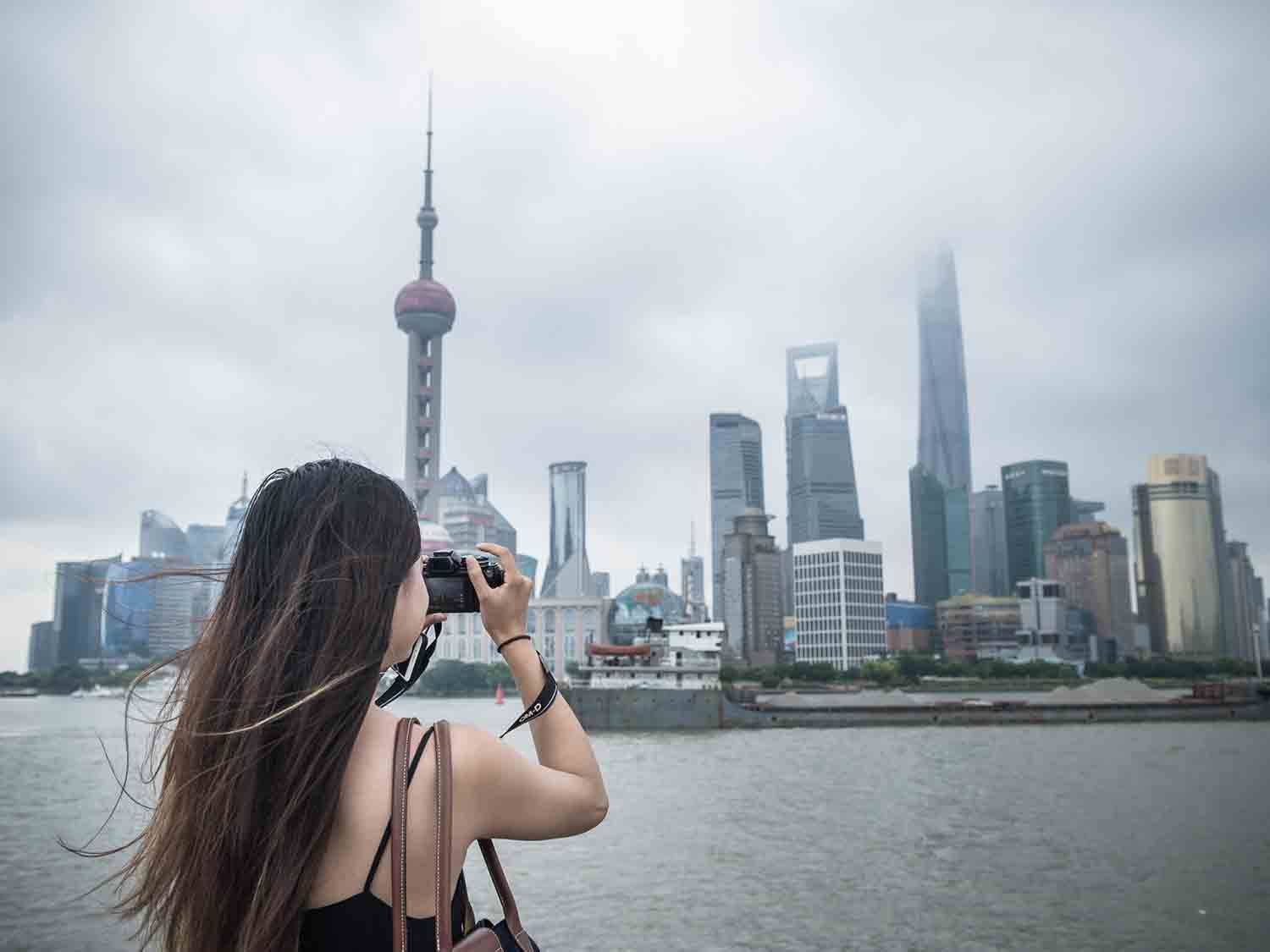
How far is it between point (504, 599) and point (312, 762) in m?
0.49

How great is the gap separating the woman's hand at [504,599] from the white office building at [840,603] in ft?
487

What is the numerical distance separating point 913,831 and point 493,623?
16253mm

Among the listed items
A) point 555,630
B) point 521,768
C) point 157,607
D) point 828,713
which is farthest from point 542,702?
point 555,630

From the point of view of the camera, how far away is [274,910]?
1703 millimetres

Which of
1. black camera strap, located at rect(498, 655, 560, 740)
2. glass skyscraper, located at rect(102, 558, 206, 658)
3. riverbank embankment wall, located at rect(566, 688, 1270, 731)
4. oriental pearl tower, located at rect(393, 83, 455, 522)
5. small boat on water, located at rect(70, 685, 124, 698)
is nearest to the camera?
black camera strap, located at rect(498, 655, 560, 740)

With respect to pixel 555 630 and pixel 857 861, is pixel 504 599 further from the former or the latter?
pixel 555 630

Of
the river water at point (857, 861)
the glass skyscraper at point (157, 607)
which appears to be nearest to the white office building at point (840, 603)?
the river water at point (857, 861)

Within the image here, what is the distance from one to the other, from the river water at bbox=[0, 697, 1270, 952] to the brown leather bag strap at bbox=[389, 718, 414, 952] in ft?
28.4

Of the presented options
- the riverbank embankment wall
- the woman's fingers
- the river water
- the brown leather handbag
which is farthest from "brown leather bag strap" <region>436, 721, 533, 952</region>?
the riverbank embankment wall

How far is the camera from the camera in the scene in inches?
82.7

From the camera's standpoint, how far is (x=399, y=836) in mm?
1658

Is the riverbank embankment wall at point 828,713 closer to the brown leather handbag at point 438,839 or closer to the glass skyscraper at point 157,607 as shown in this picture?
the glass skyscraper at point 157,607

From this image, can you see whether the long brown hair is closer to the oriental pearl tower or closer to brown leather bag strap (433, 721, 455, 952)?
brown leather bag strap (433, 721, 455, 952)

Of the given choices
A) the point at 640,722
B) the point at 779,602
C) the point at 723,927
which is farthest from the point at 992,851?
the point at 779,602
